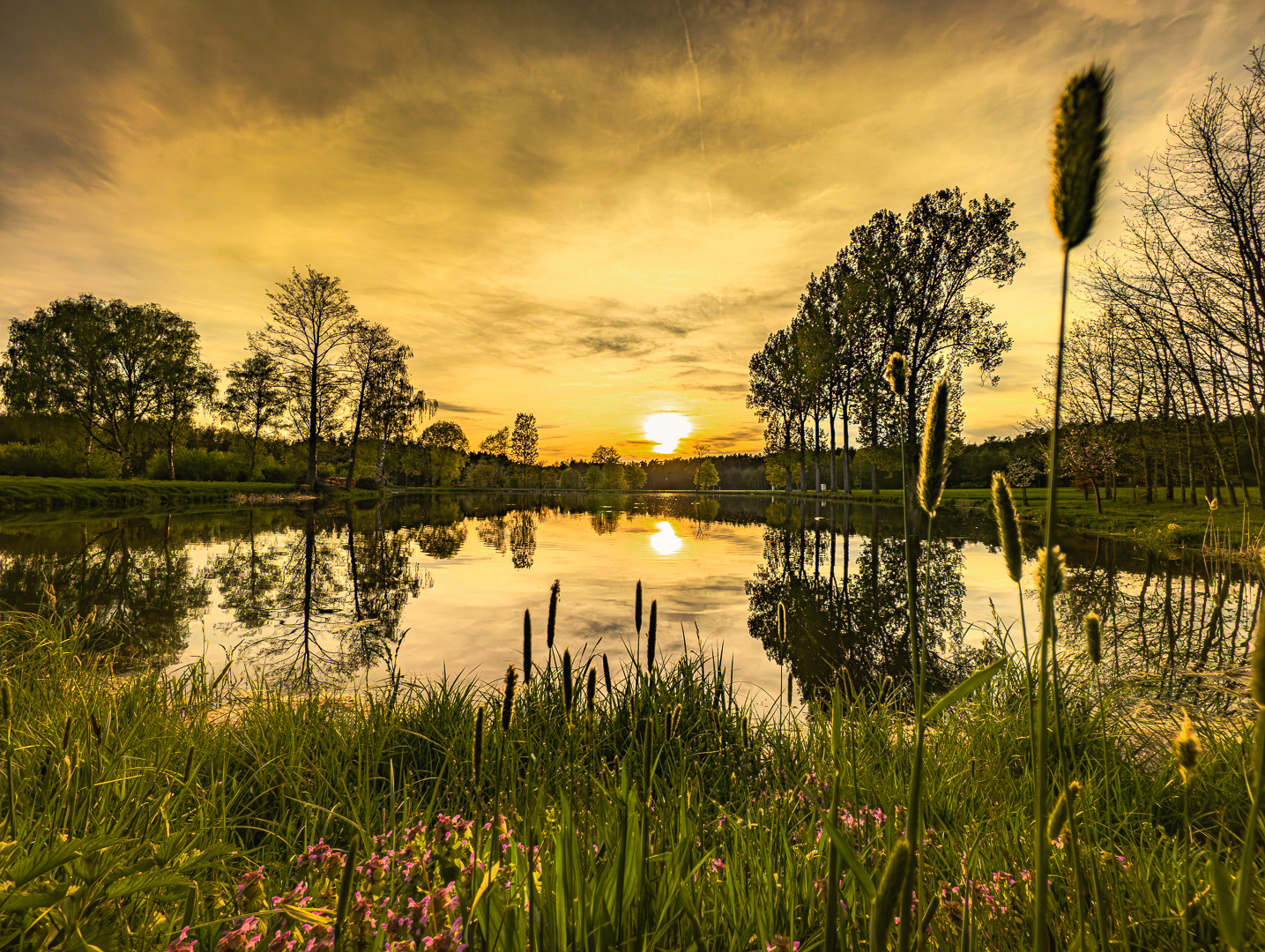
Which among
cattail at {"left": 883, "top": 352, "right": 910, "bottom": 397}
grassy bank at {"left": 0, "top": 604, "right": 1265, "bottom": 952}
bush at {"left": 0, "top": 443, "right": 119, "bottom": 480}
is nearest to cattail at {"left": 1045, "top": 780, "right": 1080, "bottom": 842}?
grassy bank at {"left": 0, "top": 604, "right": 1265, "bottom": 952}

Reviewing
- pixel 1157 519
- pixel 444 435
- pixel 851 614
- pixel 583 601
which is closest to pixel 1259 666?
pixel 851 614

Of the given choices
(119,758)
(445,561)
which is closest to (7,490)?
(445,561)

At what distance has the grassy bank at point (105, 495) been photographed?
27.3m

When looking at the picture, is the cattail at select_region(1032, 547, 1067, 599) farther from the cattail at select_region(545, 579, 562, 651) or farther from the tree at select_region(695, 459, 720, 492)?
the tree at select_region(695, 459, 720, 492)

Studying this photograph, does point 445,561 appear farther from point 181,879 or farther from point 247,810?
point 181,879

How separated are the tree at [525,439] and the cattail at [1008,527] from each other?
10617 centimetres

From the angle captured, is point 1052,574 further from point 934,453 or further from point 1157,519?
point 1157,519

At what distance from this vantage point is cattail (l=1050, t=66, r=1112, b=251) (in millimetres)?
778

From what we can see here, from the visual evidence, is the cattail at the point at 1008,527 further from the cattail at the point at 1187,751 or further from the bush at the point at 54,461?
the bush at the point at 54,461

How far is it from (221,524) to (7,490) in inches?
612

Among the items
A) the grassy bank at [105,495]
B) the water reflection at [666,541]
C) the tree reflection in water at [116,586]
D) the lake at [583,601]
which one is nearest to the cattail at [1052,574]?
the lake at [583,601]

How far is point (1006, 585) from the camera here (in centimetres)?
1080

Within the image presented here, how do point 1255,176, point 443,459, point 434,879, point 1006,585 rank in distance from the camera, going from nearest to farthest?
point 434,879, point 1006,585, point 1255,176, point 443,459

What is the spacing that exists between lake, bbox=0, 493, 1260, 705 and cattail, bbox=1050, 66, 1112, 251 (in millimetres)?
3851
